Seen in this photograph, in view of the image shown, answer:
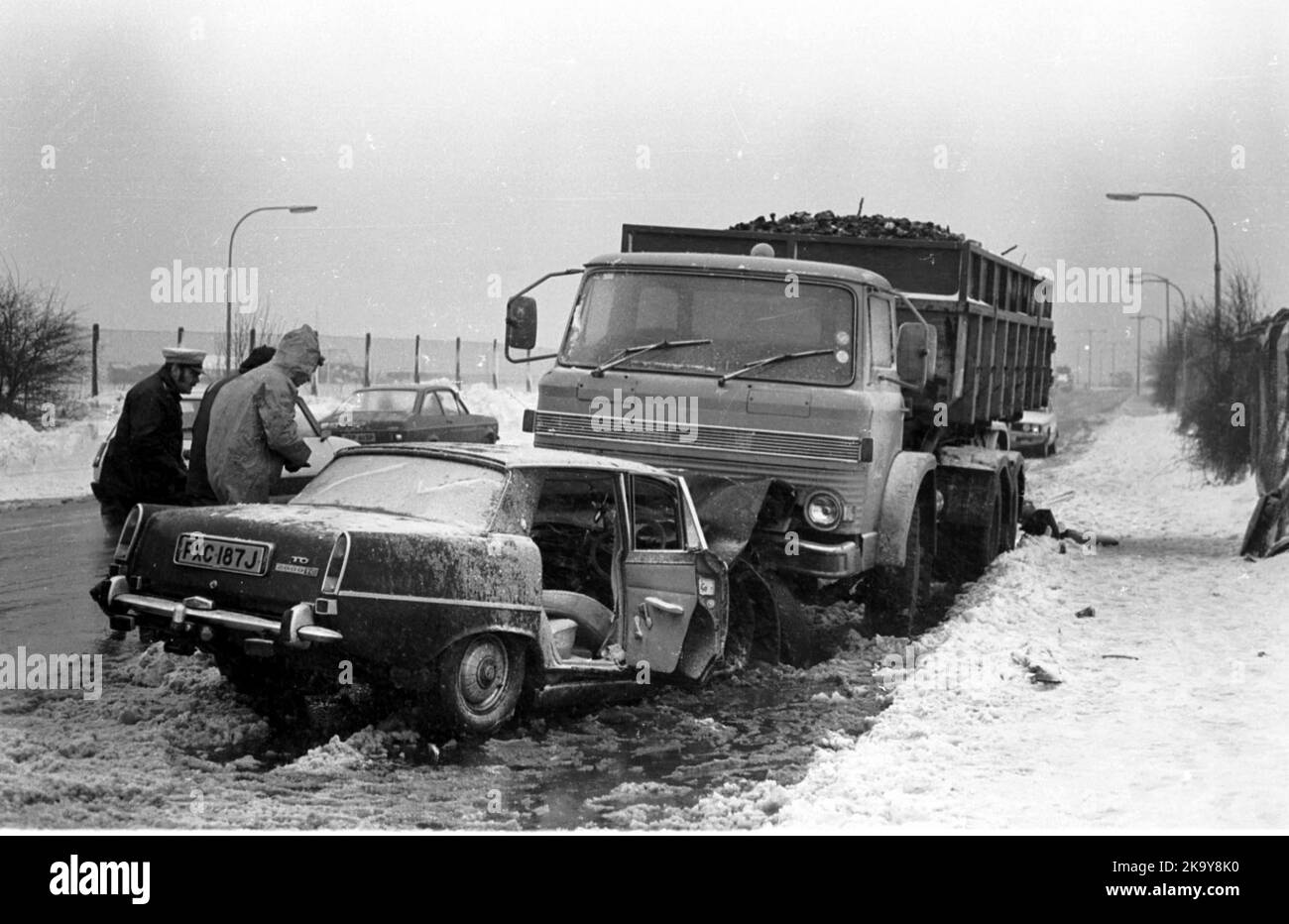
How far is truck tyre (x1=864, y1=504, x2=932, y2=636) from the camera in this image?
9.99 m

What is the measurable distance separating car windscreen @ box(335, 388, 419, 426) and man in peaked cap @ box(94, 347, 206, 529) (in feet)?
38.6

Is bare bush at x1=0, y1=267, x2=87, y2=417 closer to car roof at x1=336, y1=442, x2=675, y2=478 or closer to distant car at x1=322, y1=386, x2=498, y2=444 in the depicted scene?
distant car at x1=322, y1=386, x2=498, y2=444

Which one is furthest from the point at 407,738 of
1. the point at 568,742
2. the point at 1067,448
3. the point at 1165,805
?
the point at 1067,448

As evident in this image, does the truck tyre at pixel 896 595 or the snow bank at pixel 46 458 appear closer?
the truck tyre at pixel 896 595

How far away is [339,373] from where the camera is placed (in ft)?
143

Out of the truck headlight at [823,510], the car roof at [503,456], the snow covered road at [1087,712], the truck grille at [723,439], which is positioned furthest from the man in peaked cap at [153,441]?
the snow covered road at [1087,712]

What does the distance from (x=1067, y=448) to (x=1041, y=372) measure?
2636 centimetres

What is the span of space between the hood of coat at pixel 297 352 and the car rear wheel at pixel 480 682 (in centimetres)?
281

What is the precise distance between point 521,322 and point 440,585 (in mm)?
4163

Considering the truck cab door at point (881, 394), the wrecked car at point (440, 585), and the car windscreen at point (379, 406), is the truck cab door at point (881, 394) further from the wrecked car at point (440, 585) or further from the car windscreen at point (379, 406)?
the car windscreen at point (379, 406)

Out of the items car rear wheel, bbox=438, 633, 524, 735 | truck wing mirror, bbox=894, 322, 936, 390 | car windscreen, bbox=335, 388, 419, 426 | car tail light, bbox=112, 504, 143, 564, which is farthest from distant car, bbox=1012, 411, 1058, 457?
car tail light, bbox=112, 504, 143, 564

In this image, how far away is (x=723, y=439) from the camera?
29.9 ft

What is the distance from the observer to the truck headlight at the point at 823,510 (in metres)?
9.00
